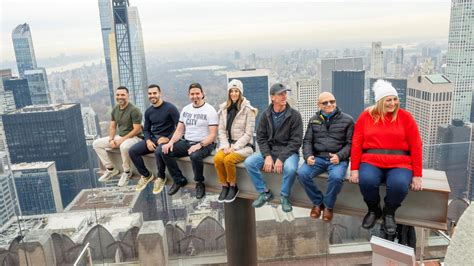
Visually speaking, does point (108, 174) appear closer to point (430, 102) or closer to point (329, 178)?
point (329, 178)

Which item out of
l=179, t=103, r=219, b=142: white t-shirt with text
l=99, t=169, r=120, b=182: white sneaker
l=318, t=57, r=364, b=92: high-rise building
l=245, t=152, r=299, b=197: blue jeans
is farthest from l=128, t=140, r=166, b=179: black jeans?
l=318, t=57, r=364, b=92: high-rise building

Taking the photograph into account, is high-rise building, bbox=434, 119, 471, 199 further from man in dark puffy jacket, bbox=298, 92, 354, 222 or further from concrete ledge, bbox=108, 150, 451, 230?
man in dark puffy jacket, bbox=298, 92, 354, 222

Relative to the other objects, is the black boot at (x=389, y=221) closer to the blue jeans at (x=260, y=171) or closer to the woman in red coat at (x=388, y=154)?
the woman in red coat at (x=388, y=154)

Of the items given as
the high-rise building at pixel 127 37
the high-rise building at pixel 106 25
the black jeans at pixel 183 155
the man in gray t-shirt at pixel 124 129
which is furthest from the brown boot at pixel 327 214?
the high-rise building at pixel 106 25

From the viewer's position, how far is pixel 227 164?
2523 mm

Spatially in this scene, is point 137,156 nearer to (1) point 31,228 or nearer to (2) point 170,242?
(2) point 170,242

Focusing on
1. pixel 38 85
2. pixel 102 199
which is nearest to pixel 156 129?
pixel 102 199

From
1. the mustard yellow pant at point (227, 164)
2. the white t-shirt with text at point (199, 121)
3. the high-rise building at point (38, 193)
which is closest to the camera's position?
the mustard yellow pant at point (227, 164)

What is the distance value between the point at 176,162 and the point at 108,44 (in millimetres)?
40834

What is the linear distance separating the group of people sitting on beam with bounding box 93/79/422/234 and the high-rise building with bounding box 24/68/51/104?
2360 centimetres

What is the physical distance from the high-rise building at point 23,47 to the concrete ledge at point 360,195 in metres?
30.5

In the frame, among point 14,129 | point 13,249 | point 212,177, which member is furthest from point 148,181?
point 14,129

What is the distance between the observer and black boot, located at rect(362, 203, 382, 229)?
216 cm

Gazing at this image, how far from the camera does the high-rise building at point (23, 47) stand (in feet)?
94.8
